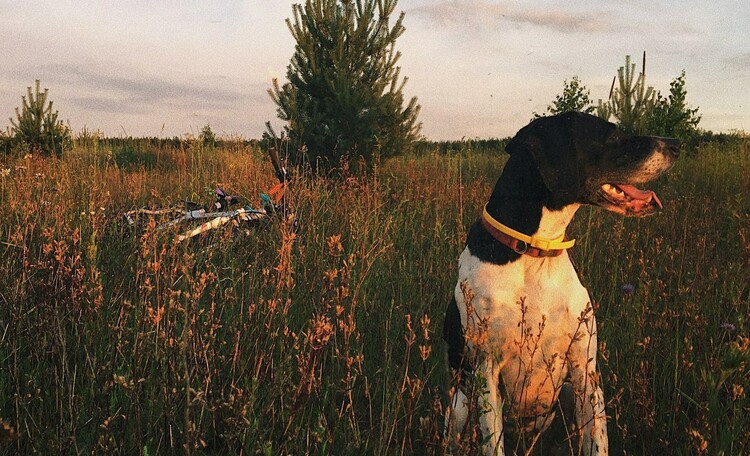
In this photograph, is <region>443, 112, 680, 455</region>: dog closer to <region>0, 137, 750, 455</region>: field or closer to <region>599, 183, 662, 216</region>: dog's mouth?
<region>599, 183, 662, 216</region>: dog's mouth

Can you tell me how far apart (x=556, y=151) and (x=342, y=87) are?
23.6ft

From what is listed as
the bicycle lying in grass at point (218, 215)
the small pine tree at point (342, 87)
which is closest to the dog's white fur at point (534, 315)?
the bicycle lying in grass at point (218, 215)

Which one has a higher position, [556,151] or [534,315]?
[556,151]

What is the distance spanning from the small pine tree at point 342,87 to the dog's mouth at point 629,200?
6.70 meters

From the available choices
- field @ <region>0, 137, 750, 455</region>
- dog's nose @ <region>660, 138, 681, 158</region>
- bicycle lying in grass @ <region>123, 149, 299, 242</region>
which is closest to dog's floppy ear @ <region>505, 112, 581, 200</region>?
dog's nose @ <region>660, 138, 681, 158</region>

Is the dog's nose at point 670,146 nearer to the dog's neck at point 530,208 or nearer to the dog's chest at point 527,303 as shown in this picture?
the dog's neck at point 530,208

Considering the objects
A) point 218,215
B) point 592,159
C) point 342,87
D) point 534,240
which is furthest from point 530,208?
point 342,87

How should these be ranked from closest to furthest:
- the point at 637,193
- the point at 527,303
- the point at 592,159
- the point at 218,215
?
the point at 527,303 < the point at 592,159 < the point at 637,193 < the point at 218,215

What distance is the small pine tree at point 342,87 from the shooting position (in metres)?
9.10

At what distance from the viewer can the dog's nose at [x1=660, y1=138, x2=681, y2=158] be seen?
2.46 m

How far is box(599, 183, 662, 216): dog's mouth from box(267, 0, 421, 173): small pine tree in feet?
22.0

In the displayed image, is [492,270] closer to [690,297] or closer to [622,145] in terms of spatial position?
[622,145]

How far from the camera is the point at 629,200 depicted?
A: 8.11 ft

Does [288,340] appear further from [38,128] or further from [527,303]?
[38,128]
